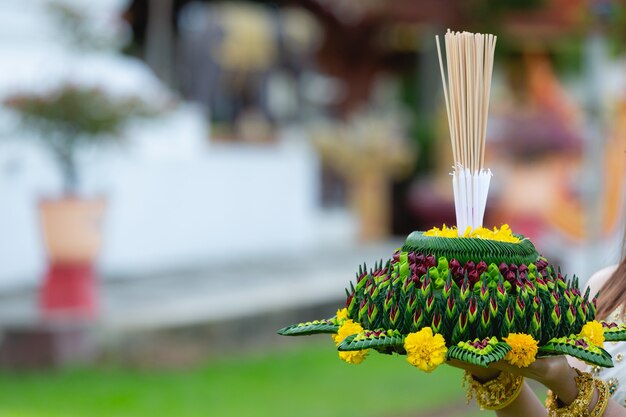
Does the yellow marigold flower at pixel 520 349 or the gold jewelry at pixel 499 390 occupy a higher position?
the yellow marigold flower at pixel 520 349

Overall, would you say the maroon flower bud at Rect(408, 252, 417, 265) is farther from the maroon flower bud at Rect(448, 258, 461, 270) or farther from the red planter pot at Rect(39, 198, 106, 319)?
the red planter pot at Rect(39, 198, 106, 319)

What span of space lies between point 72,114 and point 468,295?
5.14 meters

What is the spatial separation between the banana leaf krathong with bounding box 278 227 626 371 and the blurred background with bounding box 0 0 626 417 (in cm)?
114

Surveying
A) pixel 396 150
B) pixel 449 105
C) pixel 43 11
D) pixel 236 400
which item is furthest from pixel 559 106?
pixel 449 105

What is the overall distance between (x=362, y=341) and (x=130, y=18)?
1061 centimetres

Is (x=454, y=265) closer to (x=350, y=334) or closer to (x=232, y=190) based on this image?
(x=350, y=334)

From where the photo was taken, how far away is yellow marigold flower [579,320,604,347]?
1692 millimetres

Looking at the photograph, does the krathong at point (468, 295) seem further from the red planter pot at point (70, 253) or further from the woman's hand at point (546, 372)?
the red planter pot at point (70, 253)

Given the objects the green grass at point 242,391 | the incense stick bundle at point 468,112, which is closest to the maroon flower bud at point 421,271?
the incense stick bundle at point 468,112

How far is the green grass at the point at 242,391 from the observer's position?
5477mm

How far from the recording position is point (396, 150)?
1151cm

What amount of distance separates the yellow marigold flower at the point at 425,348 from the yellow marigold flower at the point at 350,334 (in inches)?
2.7

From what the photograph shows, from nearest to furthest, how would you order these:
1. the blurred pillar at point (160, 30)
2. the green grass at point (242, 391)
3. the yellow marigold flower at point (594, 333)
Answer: the yellow marigold flower at point (594, 333) → the green grass at point (242, 391) → the blurred pillar at point (160, 30)

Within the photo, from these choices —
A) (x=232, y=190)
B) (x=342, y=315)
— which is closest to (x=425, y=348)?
(x=342, y=315)
